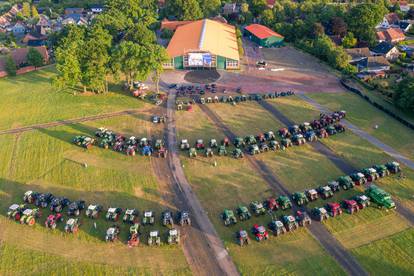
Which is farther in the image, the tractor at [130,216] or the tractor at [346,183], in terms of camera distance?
the tractor at [346,183]

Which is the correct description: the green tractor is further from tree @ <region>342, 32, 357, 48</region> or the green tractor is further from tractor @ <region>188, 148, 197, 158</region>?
tree @ <region>342, 32, 357, 48</region>

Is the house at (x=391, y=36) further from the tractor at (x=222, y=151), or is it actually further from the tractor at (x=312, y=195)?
the tractor at (x=312, y=195)

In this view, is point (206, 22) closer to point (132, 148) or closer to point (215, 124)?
point (215, 124)

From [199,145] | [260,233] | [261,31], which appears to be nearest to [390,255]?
[260,233]

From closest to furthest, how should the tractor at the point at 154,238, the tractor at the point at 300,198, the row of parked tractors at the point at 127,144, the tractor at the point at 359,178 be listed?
the tractor at the point at 154,238, the tractor at the point at 300,198, the tractor at the point at 359,178, the row of parked tractors at the point at 127,144

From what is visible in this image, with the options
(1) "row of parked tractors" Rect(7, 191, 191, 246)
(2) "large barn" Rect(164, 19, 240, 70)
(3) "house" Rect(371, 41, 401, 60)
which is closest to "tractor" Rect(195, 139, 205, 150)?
(1) "row of parked tractors" Rect(7, 191, 191, 246)

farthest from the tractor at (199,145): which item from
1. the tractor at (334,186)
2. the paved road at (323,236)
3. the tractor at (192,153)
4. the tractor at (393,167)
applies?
the tractor at (393,167)

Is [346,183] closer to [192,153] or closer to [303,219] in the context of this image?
[303,219]
